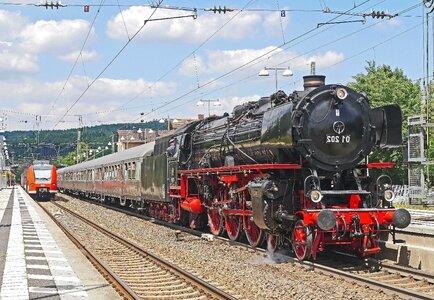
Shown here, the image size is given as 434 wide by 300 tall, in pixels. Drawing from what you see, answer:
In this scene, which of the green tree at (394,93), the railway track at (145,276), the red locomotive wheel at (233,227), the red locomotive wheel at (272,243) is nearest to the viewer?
the railway track at (145,276)

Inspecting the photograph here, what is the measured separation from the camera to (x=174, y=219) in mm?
20719

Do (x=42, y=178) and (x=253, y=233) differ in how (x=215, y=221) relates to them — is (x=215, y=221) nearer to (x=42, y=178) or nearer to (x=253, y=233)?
(x=253, y=233)

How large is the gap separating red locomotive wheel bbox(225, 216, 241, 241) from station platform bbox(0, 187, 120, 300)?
13.4 feet

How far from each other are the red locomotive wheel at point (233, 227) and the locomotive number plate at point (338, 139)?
419cm

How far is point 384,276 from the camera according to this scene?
1074 cm

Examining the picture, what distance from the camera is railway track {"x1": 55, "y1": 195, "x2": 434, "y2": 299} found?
9.12 meters

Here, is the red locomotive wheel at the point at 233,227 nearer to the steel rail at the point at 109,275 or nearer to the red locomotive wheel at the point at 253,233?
the red locomotive wheel at the point at 253,233

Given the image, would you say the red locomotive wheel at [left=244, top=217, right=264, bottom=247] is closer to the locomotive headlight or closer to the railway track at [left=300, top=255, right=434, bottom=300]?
the railway track at [left=300, top=255, right=434, bottom=300]

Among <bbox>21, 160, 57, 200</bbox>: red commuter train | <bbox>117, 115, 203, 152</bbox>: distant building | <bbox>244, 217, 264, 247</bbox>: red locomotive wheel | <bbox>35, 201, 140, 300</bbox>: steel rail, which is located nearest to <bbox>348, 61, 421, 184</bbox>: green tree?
<bbox>117, 115, 203, 152</bbox>: distant building

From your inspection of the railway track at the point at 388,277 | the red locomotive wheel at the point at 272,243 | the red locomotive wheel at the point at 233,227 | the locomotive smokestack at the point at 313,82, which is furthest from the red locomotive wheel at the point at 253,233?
the locomotive smokestack at the point at 313,82

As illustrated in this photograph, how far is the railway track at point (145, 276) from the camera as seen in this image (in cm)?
927

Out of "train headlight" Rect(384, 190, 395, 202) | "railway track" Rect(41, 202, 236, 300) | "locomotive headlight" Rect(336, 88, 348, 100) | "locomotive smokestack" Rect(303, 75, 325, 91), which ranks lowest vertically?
"railway track" Rect(41, 202, 236, 300)

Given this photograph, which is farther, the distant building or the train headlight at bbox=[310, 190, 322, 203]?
the distant building

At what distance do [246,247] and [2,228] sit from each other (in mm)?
11306
